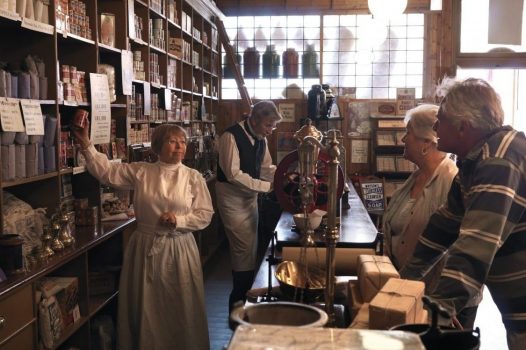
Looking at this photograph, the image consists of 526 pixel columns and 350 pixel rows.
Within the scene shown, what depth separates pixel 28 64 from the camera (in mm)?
3020

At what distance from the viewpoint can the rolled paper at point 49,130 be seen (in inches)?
124

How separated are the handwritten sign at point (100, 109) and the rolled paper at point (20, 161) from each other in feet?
2.72

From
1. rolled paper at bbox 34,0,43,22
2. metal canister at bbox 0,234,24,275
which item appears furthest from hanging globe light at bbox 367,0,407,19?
metal canister at bbox 0,234,24,275

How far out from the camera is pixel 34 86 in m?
3.01

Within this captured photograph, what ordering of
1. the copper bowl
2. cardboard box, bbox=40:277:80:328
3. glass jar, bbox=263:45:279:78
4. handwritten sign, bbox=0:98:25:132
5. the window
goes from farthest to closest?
glass jar, bbox=263:45:279:78
the window
cardboard box, bbox=40:277:80:328
handwritten sign, bbox=0:98:25:132
the copper bowl

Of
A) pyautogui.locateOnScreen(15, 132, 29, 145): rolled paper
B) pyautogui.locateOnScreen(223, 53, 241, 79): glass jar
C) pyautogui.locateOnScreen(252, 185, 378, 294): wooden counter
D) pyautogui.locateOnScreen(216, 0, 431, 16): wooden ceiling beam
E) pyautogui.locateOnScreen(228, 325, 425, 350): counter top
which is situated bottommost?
pyautogui.locateOnScreen(252, 185, 378, 294): wooden counter

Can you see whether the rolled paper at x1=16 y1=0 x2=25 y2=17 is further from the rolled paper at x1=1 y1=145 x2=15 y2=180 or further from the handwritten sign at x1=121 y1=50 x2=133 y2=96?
the handwritten sign at x1=121 y1=50 x2=133 y2=96

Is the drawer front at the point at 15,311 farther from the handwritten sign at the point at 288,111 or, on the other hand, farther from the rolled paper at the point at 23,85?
the handwritten sign at the point at 288,111

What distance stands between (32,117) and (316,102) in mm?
4651

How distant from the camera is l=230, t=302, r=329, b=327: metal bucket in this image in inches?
53.3

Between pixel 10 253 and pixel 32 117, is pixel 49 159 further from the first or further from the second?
pixel 10 253

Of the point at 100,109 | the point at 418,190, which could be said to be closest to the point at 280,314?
the point at 418,190

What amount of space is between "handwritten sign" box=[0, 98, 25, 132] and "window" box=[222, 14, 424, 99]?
18.4 feet

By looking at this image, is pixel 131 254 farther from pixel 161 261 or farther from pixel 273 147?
pixel 273 147
